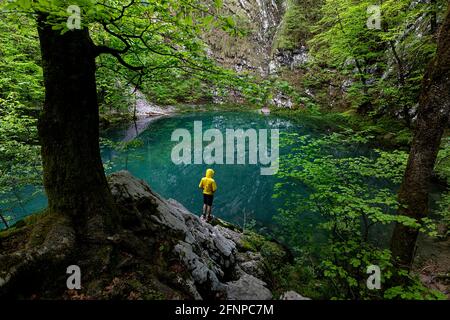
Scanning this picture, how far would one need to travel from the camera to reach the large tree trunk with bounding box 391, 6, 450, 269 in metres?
4.17

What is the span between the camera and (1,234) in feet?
11.2

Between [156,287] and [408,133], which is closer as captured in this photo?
[156,287]

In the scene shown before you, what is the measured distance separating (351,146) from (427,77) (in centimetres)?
1575

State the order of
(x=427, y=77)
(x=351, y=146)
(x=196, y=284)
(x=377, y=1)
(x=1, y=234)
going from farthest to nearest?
(x=351, y=146) < (x=377, y=1) < (x=427, y=77) < (x=196, y=284) < (x=1, y=234)

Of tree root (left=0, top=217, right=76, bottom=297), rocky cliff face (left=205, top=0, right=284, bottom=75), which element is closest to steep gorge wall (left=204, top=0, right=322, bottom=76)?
rocky cliff face (left=205, top=0, right=284, bottom=75)

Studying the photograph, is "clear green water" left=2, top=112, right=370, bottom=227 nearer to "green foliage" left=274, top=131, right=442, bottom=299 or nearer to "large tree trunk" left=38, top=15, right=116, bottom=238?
"green foliage" left=274, top=131, right=442, bottom=299

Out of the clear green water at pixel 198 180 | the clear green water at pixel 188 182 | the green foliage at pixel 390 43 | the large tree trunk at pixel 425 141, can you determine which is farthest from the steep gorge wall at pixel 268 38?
the large tree trunk at pixel 425 141

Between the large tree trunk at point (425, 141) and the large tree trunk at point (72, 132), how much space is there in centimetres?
483

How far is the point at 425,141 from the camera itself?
4391mm

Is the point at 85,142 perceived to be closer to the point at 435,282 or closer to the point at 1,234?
the point at 1,234

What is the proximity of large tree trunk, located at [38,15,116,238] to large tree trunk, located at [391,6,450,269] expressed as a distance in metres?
4.83

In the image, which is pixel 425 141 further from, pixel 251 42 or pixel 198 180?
pixel 251 42

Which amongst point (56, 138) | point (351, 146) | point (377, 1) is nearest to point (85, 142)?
point (56, 138)
